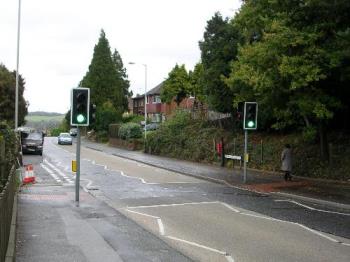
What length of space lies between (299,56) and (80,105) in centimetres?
845

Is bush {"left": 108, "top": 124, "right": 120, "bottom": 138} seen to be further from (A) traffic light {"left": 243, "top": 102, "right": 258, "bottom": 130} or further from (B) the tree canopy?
(A) traffic light {"left": 243, "top": 102, "right": 258, "bottom": 130}

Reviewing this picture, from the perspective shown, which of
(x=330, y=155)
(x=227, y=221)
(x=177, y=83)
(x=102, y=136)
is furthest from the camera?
(x=102, y=136)

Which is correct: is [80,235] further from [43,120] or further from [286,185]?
[43,120]

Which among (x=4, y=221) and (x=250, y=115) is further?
(x=250, y=115)

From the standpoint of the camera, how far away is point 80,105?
1656cm

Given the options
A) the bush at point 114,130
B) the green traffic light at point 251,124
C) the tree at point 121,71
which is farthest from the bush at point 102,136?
the green traffic light at point 251,124

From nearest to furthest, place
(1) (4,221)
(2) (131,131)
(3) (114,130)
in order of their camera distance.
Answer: (1) (4,221) < (2) (131,131) < (3) (114,130)

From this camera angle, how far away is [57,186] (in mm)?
21266

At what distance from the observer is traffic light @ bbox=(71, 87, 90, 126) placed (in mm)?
16469

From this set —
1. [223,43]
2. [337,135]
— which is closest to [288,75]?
[337,135]

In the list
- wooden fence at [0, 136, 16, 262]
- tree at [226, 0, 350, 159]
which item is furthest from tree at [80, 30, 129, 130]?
wooden fence at [0, 136, 16, 262]

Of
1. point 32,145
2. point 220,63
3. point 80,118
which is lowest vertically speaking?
point 32,145

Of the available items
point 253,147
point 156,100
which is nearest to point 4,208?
point 253,147

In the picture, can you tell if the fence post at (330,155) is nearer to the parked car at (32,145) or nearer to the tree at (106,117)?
the parked car at (32,145)
